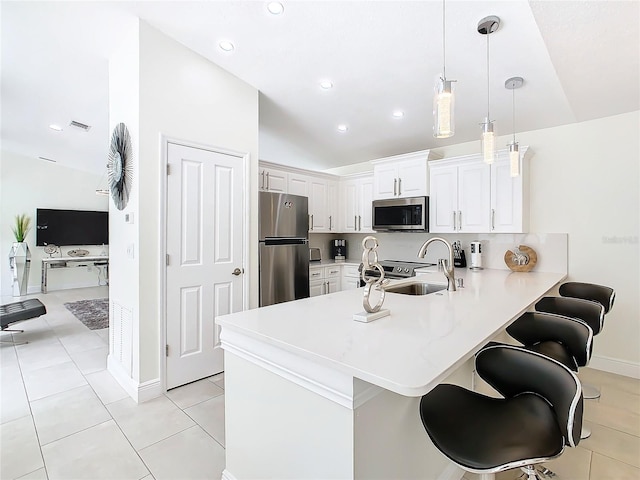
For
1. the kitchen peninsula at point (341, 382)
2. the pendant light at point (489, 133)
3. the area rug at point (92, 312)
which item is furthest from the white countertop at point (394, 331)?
the area rug at point (92, 312)

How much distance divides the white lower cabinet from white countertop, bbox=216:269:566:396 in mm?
2243

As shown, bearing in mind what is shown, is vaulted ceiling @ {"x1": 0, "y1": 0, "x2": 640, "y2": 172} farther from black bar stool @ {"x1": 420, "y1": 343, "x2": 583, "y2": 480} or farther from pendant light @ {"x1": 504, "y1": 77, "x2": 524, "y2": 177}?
black bar stool @ {"x1": 420, "y1": 343, "x2": 583, "y2": 480}

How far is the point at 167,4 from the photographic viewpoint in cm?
234

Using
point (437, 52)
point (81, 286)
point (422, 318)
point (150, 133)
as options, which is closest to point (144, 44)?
point (150, 133)

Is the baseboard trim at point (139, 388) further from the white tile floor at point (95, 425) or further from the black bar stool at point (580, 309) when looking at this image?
the black bar stool at point (580, 309)

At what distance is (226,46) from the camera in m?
2.71

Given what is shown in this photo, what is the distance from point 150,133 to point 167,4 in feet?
3.07

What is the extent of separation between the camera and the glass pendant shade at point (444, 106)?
5.17 ft

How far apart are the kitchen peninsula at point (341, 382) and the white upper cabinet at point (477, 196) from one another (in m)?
1.93

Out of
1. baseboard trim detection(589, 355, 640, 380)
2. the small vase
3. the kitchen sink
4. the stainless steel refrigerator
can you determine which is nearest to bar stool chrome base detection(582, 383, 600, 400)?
baseboard trim detection(589, 355, 640, 380)

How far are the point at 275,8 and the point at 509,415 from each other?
2.73 m

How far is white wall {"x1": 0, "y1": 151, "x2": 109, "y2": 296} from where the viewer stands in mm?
6531

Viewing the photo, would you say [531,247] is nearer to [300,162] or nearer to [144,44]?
[300,162]

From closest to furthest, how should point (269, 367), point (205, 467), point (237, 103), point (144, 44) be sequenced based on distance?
point (269, 367), point (205, 467), point (144, 44), point (237, 103)
